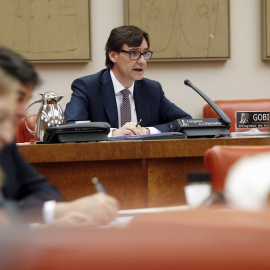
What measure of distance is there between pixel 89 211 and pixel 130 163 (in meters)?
1.62

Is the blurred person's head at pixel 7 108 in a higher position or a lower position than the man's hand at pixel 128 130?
higher

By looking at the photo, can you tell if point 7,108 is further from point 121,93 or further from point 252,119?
point 121,93

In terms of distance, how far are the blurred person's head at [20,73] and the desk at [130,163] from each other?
1280 mm

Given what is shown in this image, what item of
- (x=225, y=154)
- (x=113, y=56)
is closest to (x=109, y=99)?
(x=113, y=56)

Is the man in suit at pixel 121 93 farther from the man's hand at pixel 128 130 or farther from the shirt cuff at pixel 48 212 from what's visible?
the shirt cuff at pixel 48 212

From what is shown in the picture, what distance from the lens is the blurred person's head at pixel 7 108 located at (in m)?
0.52

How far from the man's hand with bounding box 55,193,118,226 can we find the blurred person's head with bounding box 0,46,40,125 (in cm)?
11

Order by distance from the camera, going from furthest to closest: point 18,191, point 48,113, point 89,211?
point 48,113 < point 18,191 < point 89,211

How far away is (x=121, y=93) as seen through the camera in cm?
329

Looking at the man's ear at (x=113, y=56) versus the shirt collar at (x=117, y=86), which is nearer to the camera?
the shirt collar at (x=117, y=86)

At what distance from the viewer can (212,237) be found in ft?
1.35

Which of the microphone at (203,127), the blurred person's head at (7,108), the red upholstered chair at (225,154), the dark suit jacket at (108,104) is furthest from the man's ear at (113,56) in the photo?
the blurred person's head at (7,108)

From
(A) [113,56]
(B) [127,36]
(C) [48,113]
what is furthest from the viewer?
(A) [113,56]

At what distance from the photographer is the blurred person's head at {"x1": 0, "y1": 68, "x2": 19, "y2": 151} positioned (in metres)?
0.52
